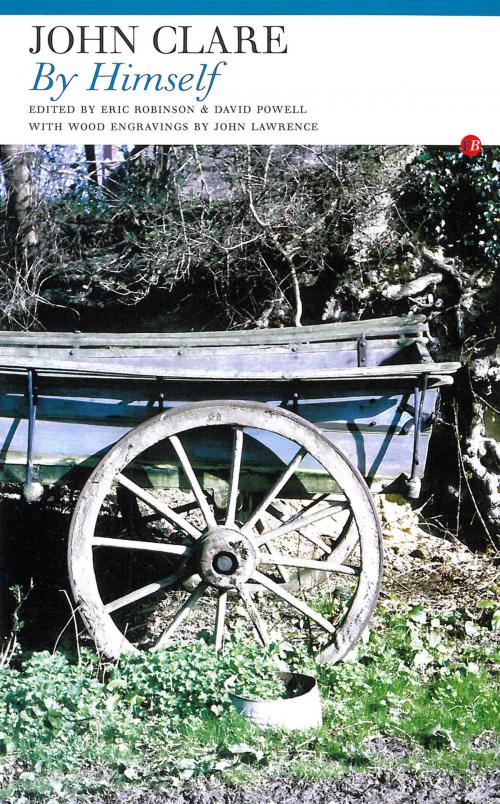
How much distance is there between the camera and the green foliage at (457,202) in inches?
236

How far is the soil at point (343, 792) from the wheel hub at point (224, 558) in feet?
3.00

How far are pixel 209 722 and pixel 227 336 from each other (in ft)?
8.20

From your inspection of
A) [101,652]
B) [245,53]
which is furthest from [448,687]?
[245,53]

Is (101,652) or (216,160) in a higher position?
(216,160)

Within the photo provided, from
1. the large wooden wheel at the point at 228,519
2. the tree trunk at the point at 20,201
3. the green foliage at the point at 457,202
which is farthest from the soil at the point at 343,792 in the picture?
the tree trunk at the point at 20,201

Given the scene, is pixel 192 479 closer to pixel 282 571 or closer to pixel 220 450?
pixel 220 450

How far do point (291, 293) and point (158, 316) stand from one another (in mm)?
1220

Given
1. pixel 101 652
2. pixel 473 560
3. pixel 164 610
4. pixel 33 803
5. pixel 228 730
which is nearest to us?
pixel 33 803

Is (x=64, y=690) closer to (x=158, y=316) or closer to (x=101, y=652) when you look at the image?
(x=101, y=652)

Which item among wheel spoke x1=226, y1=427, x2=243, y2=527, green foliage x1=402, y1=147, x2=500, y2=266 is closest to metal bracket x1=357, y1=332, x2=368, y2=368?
wheel spoke x1=226, y1=427, x2=243, y2=527

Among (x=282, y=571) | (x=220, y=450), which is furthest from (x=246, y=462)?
(x=282, y=571)

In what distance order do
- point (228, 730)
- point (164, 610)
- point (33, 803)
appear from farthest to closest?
point (164, 610) < point (228, 730) < point (33, 803)

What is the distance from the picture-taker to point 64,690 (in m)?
3.21

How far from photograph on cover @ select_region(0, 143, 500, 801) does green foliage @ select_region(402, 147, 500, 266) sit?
2 cm
